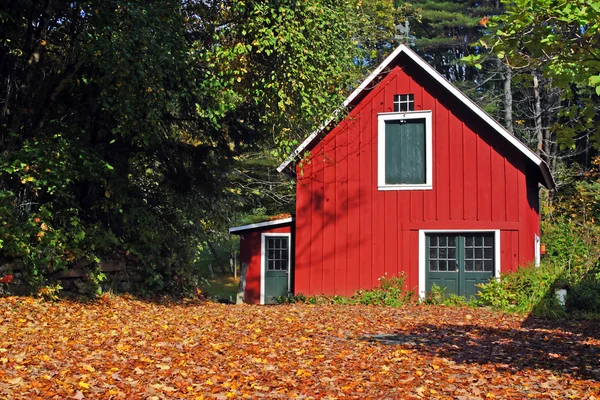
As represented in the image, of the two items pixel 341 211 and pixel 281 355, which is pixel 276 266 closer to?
pixel 341 211

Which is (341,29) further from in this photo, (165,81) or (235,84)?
(165,81)

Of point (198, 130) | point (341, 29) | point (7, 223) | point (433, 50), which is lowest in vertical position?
point (7, 223)

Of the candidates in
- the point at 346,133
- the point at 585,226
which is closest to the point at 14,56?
the point at 346,133

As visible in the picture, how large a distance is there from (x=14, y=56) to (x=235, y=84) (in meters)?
4.77

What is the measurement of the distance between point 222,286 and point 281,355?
27.0 metres

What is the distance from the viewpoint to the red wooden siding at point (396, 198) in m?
18.2

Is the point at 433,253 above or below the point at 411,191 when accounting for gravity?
below

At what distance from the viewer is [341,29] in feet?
52.0

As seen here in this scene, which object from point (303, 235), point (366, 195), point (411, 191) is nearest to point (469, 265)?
point (411, 191)

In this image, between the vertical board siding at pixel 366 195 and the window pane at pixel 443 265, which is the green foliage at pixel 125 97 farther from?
the window pane at pixel 443 265

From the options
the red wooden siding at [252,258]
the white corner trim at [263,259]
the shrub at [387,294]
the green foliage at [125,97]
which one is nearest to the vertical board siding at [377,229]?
the shrub at [387,294]

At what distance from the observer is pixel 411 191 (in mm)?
18891

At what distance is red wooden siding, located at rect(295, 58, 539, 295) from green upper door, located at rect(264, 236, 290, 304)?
1214 millimetres

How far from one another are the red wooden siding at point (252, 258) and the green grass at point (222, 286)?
465 inches
